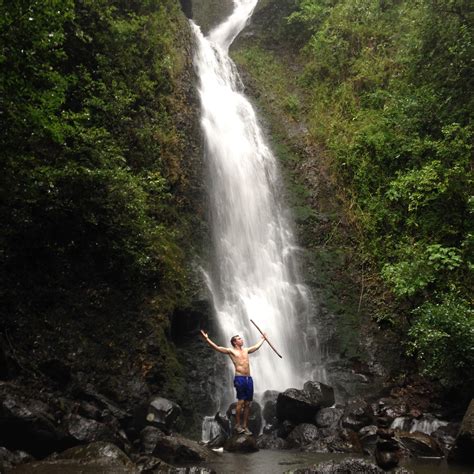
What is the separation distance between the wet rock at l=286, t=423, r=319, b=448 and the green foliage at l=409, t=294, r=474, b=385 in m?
2.55

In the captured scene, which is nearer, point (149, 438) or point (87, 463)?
point (87, 463)

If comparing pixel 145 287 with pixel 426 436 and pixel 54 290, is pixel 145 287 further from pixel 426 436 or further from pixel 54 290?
pixel 426 436

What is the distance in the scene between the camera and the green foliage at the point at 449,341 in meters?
9.05

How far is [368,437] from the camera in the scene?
341 inches

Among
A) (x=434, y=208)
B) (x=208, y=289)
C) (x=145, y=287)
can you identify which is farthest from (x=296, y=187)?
(x=145, y=287)

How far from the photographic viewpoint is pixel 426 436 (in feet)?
26.6

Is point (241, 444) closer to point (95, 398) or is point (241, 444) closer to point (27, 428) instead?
point (95, 398)

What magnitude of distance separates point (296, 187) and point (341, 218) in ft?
6.89

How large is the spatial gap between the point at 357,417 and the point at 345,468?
10.3 ft

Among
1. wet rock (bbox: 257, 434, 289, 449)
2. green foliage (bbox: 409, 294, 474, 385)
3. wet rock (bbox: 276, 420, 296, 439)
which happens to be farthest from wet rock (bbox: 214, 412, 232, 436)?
green foliage (bbox: 409, 294, 474, 385)

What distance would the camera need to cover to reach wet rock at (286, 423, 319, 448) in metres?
8.70

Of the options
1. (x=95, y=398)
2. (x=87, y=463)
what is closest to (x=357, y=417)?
(x=95, y=398)

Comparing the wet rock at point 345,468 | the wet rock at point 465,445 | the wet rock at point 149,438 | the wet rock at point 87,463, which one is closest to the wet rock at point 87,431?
the wet rock at point 87,463

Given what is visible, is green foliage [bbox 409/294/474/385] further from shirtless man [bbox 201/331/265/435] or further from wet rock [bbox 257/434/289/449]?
shirtless man [bbox 201/331/265/435]
